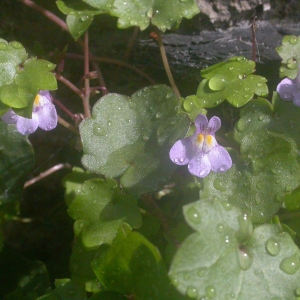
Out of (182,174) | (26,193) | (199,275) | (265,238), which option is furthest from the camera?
(26,193)

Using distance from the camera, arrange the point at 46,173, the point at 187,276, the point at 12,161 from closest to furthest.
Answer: the point at 187,276
the point at 12,161
the point at 46,173

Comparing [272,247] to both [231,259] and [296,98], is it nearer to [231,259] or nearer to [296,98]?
[231,259]

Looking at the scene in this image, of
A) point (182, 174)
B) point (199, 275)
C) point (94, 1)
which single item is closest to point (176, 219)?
point (182, 174)

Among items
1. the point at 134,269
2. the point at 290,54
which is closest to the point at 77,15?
the point at 290,54

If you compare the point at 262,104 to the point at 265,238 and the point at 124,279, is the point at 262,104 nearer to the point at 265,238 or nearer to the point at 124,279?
the point at 265,238

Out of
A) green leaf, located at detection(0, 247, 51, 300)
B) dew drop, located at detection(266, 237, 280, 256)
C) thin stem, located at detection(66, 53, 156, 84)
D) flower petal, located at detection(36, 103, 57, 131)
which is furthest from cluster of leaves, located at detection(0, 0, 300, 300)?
green leaf, located at detection(0, 247, 51, 300)

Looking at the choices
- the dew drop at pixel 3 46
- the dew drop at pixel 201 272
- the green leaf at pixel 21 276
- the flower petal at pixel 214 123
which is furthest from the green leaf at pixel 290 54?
the green leaf at pixel 21 276
